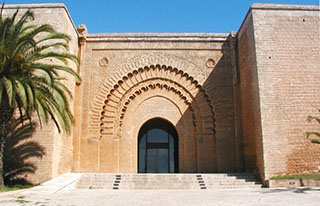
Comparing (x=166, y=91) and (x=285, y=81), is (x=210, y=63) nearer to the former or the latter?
(x=166, y=91)

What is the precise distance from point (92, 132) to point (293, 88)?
6.40 meters

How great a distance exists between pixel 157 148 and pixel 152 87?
2573mm

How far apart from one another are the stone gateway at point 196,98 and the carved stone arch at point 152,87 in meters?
0.03

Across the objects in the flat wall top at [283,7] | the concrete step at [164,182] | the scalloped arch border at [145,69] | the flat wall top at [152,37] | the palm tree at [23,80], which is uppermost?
the flat wall top at [283,7]

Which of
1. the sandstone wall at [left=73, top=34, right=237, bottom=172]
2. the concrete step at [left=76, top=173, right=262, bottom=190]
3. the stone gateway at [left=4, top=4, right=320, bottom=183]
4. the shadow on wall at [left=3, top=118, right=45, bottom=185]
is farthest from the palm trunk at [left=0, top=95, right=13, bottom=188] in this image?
the sandstone wall at [left=73, top=34, right=237, bottom=172]

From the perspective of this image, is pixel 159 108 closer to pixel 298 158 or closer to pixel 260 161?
pixel 260 161

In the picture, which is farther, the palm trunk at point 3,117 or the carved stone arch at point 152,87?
the carved stone arch at point 152,87

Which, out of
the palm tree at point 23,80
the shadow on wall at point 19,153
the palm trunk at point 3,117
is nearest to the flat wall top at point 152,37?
the palm tree at point 23,80

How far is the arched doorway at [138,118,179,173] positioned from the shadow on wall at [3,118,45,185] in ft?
15.4

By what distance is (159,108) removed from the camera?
1241 centimetres

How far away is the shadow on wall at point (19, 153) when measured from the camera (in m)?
9.62

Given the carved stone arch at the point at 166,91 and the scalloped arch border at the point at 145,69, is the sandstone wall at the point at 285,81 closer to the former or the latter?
the carved stone arch at the point at 166,91

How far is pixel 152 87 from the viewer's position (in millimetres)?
12516

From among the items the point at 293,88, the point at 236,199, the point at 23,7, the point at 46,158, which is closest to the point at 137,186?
the point at 46,158
